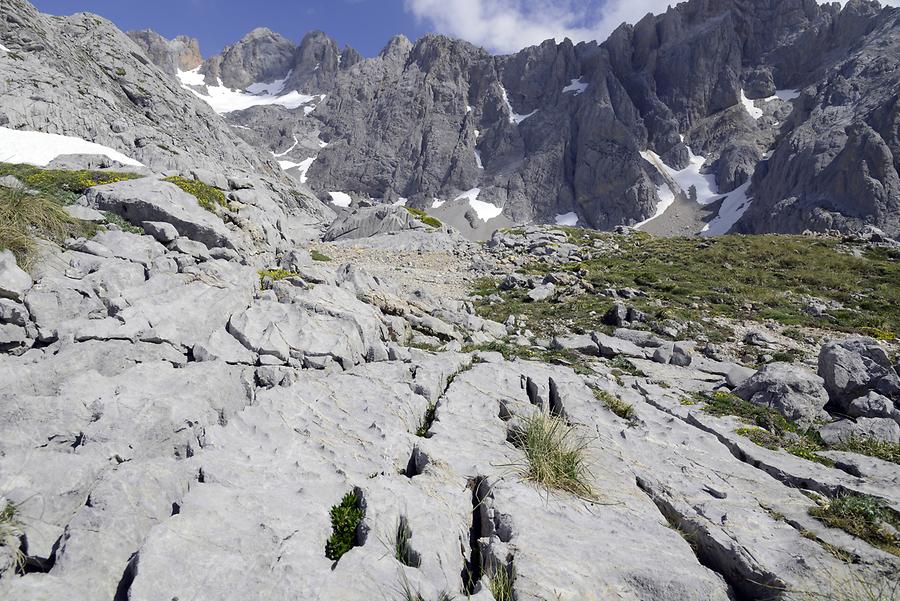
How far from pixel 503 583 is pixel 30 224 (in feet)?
44.7

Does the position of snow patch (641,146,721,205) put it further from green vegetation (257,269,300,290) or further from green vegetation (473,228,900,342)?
green vegetation (257,269,300,290)

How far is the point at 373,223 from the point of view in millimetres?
49938

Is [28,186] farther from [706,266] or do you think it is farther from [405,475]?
[706,266]

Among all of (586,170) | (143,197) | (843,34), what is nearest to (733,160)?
(586,170)

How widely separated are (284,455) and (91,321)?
5360mm

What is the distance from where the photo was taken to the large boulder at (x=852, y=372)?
11.0 m

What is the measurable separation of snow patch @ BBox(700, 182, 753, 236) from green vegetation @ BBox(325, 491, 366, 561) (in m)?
157

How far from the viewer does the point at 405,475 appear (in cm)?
686

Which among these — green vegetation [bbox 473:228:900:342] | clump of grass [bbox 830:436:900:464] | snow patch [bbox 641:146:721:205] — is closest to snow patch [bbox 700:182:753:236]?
snow patch [bbox 641:146:721:205]

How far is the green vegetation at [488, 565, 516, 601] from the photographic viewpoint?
4.75 m

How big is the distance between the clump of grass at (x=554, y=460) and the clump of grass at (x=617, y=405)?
89.7 inches

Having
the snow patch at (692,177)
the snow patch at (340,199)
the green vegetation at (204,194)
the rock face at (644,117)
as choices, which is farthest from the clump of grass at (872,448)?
the snow patch at (340,199)

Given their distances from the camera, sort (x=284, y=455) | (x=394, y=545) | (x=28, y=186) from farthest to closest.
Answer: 1. (x=28, y=186)
2. (x=284, y=455)
3. (x=394, y=545)

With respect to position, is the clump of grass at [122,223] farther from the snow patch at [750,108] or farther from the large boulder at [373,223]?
the snow patch at [750,108]
